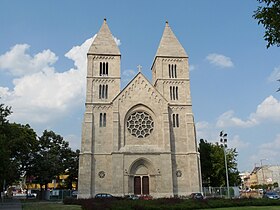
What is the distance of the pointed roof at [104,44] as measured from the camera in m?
46.0

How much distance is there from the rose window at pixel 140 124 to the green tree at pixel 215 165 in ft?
57.0

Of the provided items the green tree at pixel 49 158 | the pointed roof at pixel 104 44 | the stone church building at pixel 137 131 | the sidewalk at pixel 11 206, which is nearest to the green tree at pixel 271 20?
the sidewalk at pixel 11 206

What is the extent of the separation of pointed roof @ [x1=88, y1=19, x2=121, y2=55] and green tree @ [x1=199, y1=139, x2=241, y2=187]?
25425 millimetres

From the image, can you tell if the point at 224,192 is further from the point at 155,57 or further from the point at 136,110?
the point at 155,57

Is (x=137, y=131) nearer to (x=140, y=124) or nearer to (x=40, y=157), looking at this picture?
(x=140, y=124)

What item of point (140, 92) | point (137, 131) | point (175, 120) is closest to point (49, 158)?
point (137, 131)

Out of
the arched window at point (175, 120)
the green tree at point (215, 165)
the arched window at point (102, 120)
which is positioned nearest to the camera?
the arched window at point (102, 120)

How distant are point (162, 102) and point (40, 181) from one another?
23.9m

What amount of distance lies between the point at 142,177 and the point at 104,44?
71.0 feet

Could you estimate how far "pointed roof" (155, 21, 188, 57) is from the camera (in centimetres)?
4769

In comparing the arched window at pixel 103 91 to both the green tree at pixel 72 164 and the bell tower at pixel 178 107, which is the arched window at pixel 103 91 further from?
the green tree at pixel 72 164

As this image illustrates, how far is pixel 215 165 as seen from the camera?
52438 mm

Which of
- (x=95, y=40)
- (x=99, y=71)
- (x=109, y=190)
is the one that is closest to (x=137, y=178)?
(x=109, y=190)

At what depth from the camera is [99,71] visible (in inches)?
1773
